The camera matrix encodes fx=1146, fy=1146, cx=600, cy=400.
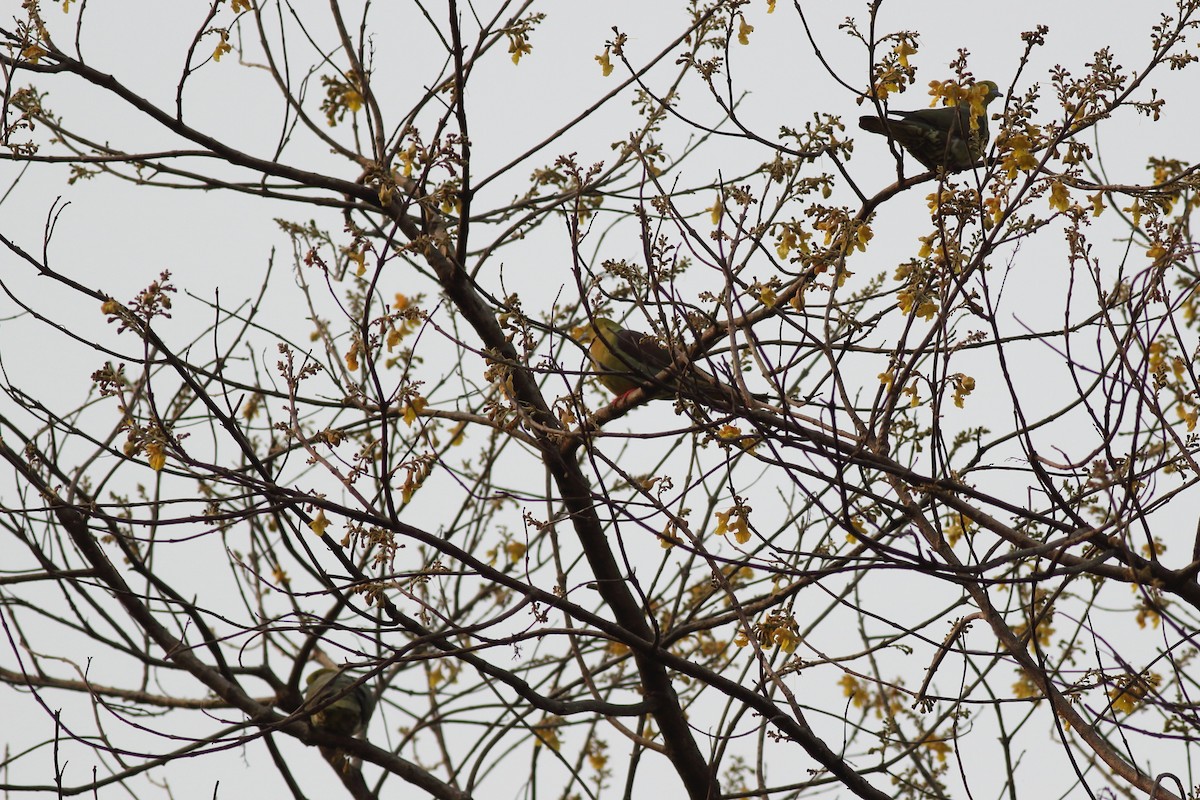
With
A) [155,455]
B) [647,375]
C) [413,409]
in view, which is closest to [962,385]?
[647,375]

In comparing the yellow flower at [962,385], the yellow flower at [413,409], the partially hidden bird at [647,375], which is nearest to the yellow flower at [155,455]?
Answer: the yellow flower at [413,409]

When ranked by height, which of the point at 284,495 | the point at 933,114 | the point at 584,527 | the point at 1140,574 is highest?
the point at 933,114

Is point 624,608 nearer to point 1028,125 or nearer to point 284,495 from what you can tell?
point 284,495

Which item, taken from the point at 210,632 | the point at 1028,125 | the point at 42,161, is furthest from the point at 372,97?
the point at 1028,125

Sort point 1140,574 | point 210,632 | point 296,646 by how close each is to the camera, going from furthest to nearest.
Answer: point 296,646, point 210,632, point 1140,574

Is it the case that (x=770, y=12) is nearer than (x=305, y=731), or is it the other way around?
(x=770, y=12)

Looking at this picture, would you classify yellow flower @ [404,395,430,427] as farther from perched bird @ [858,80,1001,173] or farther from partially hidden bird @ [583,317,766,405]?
perched bird @ [858,80,1001,173]

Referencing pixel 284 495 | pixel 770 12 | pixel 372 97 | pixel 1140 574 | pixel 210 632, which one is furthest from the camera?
pixel 372 97

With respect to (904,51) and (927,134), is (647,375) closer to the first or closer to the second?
(904,51)

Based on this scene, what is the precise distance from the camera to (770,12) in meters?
3.70

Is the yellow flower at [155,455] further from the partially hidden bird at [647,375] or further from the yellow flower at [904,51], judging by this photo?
the yellow flower at [904,51]

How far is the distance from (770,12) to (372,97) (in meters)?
1.97

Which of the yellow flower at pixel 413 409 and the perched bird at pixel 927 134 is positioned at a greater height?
the perched bird at pixel 927 134

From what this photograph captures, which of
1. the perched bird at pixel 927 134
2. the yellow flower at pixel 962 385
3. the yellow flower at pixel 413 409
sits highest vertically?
the perched bird at pixel 927 134
